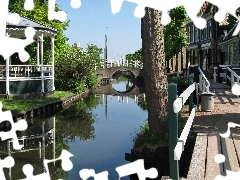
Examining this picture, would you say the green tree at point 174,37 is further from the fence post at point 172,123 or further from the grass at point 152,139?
the fence post at point 172,123

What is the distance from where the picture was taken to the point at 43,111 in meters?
19.3

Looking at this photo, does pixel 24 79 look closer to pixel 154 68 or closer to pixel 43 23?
pixel 43 23

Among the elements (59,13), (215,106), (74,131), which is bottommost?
(74,131)

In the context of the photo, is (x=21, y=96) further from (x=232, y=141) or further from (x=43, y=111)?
(x=232, y=141)

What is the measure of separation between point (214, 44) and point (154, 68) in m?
26.6

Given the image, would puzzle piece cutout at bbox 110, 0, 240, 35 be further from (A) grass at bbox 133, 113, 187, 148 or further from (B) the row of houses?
(B) the row of houses

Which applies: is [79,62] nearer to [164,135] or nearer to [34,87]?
[34,87]

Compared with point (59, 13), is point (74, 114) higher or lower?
lower

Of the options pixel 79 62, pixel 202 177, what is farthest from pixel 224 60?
pixel 202 177

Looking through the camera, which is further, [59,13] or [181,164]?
[181,164]

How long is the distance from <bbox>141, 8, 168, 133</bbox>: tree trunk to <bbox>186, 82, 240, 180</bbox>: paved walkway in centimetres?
87

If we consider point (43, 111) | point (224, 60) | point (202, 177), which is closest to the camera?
point (202, 177)

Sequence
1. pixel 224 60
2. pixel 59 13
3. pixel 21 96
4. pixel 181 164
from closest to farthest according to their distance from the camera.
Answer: pixel 59 13 → pixel 181 164 → pixel 21 96 → pixel 224 60

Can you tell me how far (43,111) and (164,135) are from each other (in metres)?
11.4
